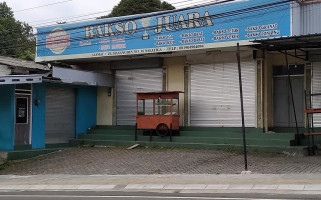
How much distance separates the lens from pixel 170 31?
19.7m

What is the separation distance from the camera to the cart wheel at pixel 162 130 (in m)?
19.6

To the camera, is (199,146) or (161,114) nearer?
(199,146)

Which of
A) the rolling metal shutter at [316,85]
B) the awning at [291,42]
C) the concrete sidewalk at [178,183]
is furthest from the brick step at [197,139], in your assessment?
the concrete sidewalk at [178,183]

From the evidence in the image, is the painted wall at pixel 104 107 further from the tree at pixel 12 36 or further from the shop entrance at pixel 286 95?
the tree at pixel 12 36

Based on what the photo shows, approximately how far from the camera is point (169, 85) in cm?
2147

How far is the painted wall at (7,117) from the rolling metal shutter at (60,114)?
211 cm

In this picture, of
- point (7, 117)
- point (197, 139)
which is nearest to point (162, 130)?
point (197, 139)

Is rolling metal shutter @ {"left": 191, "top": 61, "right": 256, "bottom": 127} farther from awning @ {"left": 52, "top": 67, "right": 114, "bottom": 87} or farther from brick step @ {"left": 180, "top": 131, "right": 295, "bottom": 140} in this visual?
awning @ {"left": 52, "top": 67, "right": 114, "bottom": 87}

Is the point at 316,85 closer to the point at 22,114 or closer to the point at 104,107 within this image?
the point at 104,107

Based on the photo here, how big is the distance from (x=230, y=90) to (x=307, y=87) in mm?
3438

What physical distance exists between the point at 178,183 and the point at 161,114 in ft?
28.6

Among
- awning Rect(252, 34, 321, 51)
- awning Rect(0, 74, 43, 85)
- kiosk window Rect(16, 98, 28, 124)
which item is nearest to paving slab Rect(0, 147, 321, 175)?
kiosk window Rect(16, 98, 28, 124)

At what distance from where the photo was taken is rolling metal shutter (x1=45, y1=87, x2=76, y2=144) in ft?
68.6

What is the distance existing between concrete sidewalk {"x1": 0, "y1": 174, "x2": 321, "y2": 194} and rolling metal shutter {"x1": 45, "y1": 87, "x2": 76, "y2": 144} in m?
6.48
